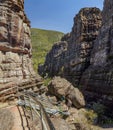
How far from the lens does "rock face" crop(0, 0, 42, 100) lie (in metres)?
20.4

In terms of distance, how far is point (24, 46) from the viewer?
78.9 feet

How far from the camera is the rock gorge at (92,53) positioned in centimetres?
4103

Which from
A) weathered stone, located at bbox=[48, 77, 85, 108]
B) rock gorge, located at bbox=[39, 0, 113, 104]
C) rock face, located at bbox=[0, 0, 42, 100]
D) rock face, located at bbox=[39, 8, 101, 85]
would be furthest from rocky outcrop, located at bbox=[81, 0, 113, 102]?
rock face, located at bbox=[0, 0, 42, 100]

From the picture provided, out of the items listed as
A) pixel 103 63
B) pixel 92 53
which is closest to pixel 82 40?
pixel 92 53

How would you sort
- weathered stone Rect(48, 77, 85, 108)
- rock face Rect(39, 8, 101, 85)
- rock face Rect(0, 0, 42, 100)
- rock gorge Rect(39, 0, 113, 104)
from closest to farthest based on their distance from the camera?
rock face Rect(0, 0, 42, 100) → weathered stone Rect(48, 77, 85, 108) → rock gorge Rect(39, 0, 113, 104) → rock face Rect(39, 8, 101, 85)

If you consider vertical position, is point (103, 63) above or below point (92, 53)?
below

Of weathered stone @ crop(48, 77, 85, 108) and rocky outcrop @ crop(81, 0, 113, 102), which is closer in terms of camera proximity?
weathered stone @ crop(48, 77, 85, 108)

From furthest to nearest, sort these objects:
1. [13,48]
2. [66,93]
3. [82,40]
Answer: [82,40], [66,93], [13,48]

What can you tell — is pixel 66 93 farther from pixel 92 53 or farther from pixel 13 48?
pixel 92 53

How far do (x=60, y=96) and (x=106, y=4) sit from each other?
2471 centimetres

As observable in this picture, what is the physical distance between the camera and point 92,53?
165 feet

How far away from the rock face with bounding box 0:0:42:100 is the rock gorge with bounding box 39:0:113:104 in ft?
59.0

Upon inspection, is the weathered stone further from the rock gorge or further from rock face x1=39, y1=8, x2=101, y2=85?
rock face x1=39, y1=8, x2=101, y2=85

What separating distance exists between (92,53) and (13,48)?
3014 centimetres
